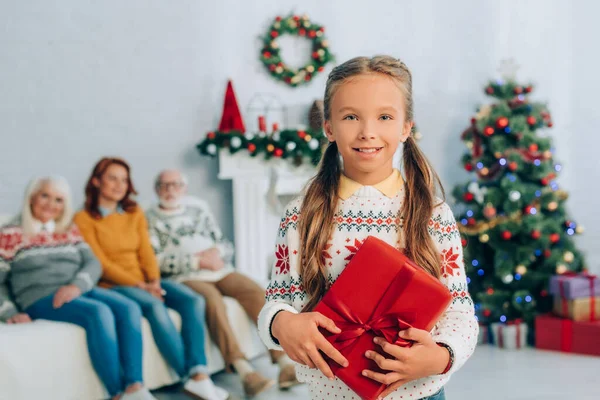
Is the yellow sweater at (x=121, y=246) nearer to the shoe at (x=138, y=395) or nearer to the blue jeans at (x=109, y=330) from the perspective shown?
the blue jeans at (x=109, y=330)

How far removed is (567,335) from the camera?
4449 mm

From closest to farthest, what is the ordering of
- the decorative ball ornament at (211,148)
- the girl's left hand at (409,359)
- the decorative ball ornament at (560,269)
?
1. the girl's left hand at (409,359)
2. the decorative ball ornament at (560,269)
3. the decorative ball ornament at (211,148)

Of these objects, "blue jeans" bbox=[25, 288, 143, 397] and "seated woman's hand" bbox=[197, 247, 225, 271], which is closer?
"blue jeans" bbox=[25, 288, 143, 397]

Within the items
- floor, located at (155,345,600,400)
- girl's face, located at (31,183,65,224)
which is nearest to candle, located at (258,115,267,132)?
floor, located at (155,345,600,400)

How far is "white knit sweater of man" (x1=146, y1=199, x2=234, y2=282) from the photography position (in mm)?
4074

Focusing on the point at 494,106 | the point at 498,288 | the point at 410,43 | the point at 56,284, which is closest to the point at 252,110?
the point at 410,43

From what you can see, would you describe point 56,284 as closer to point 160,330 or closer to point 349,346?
point 160,330

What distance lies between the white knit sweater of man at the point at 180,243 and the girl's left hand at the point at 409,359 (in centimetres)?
296

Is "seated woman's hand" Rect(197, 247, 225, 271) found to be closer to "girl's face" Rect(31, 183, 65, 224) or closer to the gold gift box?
"girl's face" Rect(31, 183, 65, 224)

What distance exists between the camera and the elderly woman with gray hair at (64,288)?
10.7 ft

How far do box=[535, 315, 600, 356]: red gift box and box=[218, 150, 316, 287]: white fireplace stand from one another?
1.87m

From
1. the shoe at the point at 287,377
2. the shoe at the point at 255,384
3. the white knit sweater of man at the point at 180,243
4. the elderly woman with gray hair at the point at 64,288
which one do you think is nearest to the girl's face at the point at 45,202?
the elderly woman with gray hair at the point at 64,288

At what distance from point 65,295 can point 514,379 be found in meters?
2.27

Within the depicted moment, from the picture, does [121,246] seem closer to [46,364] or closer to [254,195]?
[46,364]
